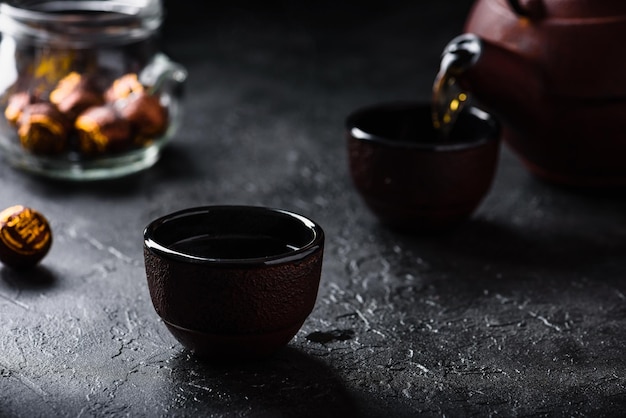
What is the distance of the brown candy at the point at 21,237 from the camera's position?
822 mm

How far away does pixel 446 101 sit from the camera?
38.0 inches

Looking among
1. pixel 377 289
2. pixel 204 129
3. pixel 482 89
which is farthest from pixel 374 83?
pixel 377 289

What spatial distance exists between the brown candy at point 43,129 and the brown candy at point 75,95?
13 mm

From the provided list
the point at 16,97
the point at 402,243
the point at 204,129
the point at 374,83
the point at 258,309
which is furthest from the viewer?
the point at 374,83

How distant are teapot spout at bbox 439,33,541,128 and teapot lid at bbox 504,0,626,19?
45 mm

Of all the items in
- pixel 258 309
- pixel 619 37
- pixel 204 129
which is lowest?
pixel 204 129

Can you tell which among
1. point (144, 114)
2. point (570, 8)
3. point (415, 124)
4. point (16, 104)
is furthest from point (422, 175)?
point (16, 104)

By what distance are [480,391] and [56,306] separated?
33 cm

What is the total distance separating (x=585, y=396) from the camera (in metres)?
0.67

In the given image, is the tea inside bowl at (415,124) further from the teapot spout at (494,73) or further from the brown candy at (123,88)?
the brown candy at (123,88)

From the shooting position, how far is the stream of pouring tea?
964mm

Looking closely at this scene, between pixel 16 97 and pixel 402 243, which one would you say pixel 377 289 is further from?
pixel 16 97

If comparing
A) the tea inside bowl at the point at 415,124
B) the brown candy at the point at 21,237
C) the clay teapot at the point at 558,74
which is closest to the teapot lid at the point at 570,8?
the clay teapot at the point at 558,74

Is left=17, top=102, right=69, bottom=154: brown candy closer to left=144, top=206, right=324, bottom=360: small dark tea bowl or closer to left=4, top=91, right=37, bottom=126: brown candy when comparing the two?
left=4, top=91, right=37, bottom=126: brown candy
